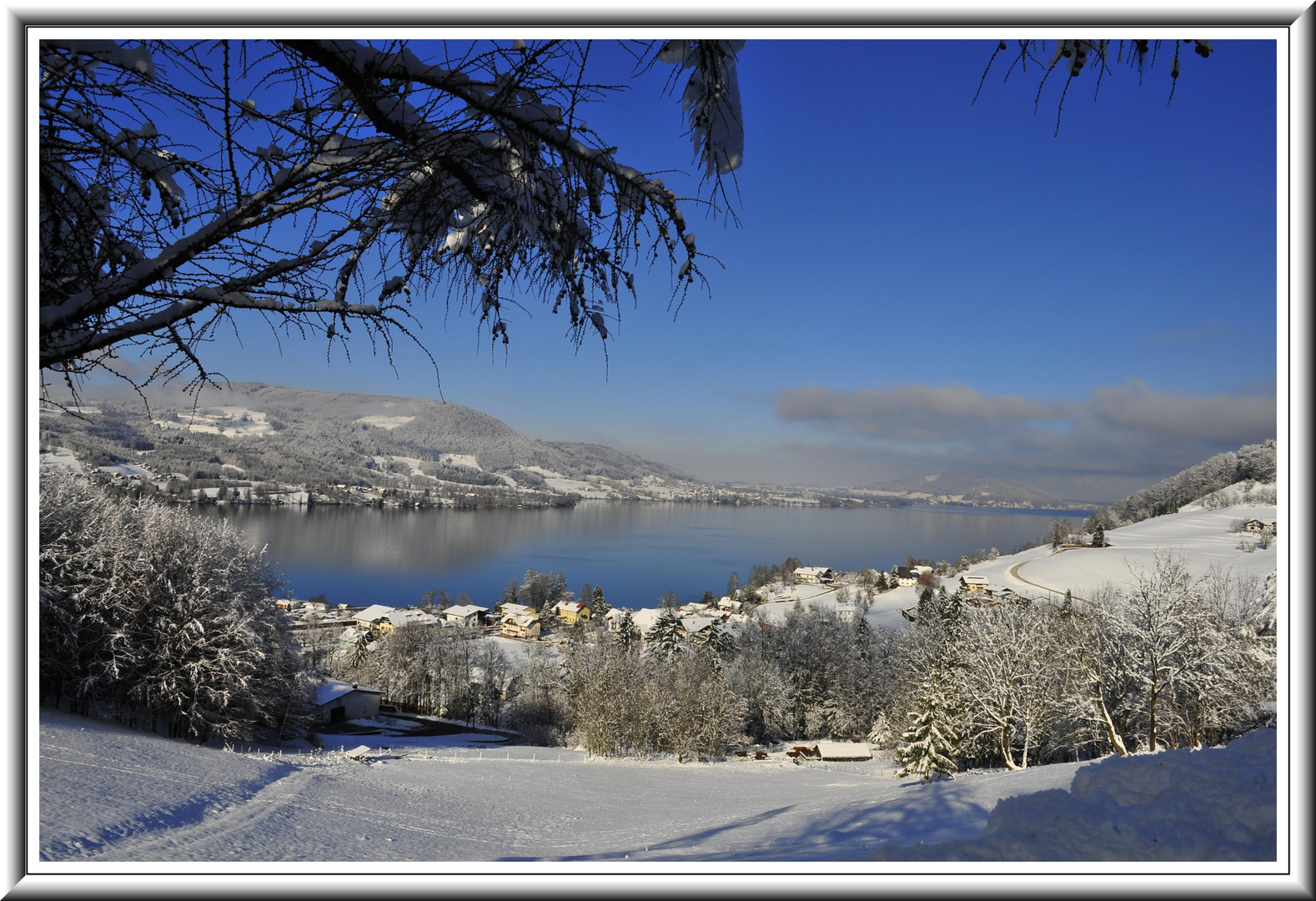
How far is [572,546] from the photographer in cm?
5006

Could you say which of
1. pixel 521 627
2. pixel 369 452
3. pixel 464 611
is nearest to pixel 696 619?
pixel 521 627

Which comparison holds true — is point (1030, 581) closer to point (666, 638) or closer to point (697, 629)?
point (666, 638)

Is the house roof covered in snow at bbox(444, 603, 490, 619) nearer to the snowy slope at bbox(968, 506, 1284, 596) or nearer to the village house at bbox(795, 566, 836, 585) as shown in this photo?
the village house at bbox(795, 566, 836, 585)

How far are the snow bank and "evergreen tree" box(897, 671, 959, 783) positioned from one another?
488 inches

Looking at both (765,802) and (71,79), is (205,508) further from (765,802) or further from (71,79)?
(71,79)

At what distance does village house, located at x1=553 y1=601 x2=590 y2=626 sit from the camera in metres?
36.6

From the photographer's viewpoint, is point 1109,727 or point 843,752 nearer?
point 1109,727

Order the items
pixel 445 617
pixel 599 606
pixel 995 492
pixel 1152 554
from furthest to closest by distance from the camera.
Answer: pixel 599 606 → pixel 445 617 → pixel 995 492 → pixel 1152 554

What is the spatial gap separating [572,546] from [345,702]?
29829mm

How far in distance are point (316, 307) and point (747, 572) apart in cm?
5626

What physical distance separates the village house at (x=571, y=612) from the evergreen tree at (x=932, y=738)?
24923 millimetres

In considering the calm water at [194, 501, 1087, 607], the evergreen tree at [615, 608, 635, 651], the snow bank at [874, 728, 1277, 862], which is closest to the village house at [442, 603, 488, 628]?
the calm water at [194, 501, 1087, 607]

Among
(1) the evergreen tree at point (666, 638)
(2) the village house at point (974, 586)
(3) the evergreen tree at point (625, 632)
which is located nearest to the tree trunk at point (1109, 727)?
(2) the village house at point (974, 586)
